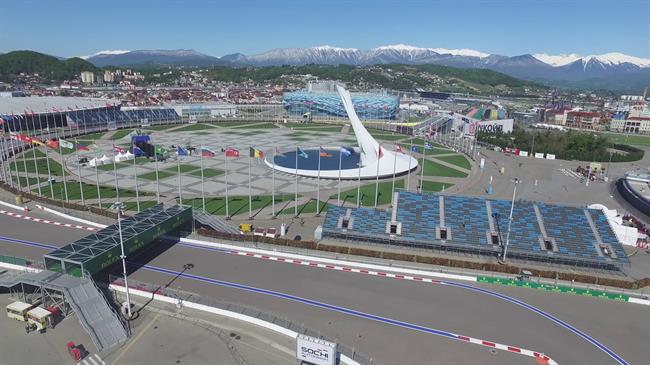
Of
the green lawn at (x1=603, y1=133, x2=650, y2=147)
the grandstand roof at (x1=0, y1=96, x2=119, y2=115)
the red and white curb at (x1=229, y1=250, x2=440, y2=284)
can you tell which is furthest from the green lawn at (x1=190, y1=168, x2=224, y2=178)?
the green lawn at (x1=603, y1=133, x2=650, y2=147)

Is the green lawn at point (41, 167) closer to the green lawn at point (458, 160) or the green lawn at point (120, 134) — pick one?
the green lawn at point (120, 134)

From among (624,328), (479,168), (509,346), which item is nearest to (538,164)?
(479,168)

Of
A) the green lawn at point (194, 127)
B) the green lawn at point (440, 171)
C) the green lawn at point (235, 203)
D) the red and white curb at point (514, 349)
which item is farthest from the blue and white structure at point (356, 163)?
the green lawn at point (194, 127)

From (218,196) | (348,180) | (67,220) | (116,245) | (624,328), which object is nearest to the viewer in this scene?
(624,328)

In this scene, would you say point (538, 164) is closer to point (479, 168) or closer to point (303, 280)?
point (479, 168)

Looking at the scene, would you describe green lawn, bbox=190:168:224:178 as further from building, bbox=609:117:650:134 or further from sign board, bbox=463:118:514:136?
building, bbox=609:117:650:134
